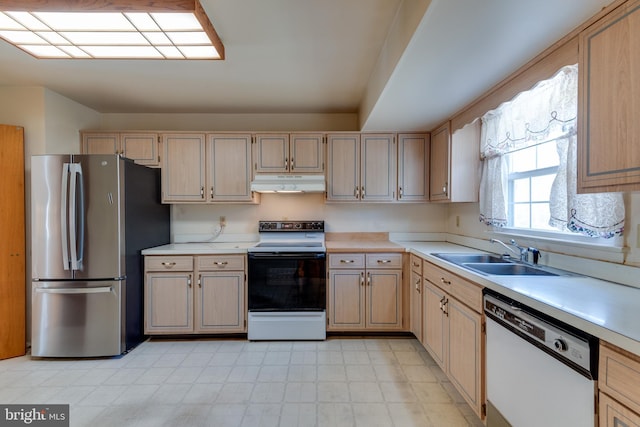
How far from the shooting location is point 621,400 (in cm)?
84

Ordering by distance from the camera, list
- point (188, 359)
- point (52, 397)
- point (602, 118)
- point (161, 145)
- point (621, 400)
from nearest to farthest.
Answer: point (621, 400) → point (602, 118) → point (52, 397) → point (188, 359) → point (161, 145)

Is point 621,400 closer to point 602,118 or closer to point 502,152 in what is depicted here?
point 602,118

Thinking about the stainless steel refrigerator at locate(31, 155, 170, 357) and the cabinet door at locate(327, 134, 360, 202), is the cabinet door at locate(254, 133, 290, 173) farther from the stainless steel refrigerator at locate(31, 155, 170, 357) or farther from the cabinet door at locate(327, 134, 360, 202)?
the stainless steel refrigerator at locate(31, 155, 170, 357)

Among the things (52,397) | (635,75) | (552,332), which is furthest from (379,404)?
(52,397)

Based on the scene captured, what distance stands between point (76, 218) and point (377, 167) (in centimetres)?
288

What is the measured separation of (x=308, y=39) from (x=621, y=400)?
2.33 meters

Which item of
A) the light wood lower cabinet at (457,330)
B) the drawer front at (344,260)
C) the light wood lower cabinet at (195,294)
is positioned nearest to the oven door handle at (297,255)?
the drawer front at (344,260)

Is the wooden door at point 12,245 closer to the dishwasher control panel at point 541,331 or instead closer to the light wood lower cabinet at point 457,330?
the light wood lower cabinet at point 457,330

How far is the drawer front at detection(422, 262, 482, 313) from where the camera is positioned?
160 centimetres

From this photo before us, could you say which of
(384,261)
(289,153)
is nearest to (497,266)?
(384,261)

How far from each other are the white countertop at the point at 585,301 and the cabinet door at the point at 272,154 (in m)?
2.16

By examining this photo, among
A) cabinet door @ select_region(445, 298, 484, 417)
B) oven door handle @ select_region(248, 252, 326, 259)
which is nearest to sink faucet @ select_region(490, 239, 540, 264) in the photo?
cabinet door @ select_region(445, 298, 484, 417)

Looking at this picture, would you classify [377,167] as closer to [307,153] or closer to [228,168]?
[307,153]

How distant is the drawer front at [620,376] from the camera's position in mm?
800
